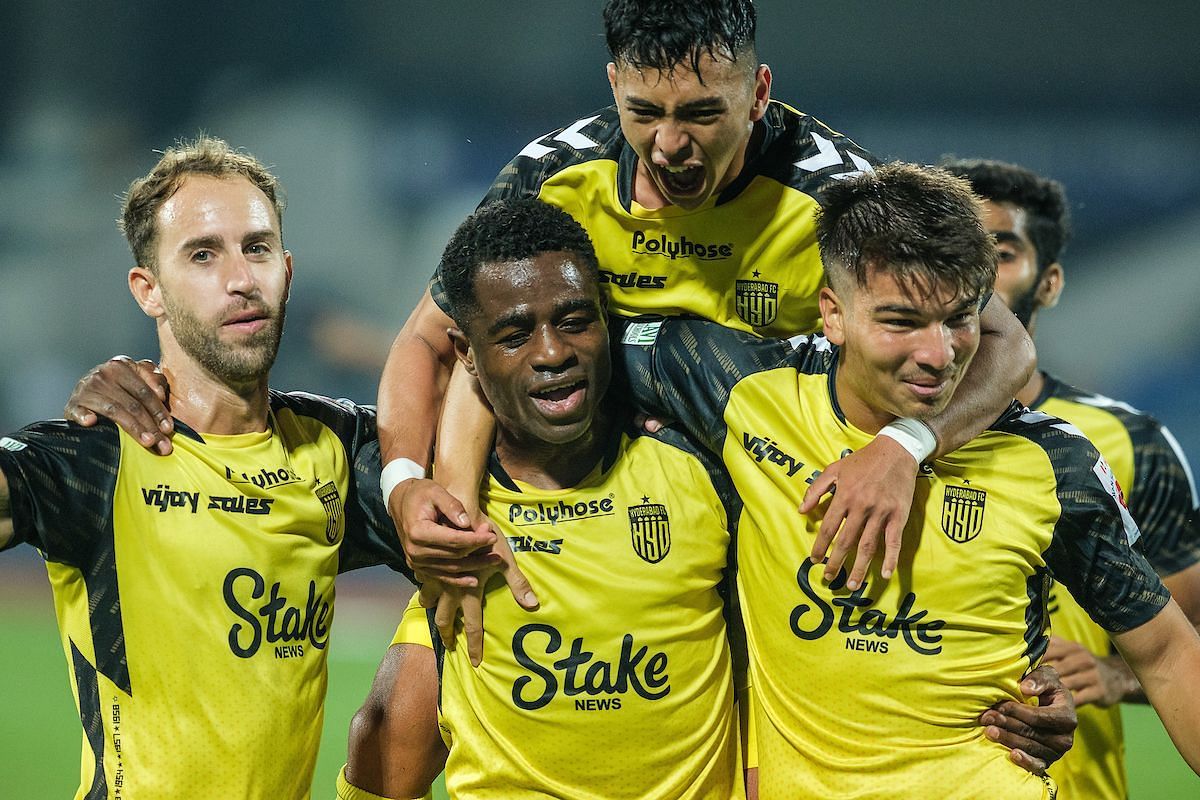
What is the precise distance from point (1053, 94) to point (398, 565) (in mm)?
10668

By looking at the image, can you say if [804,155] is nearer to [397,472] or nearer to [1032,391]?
[397,472]

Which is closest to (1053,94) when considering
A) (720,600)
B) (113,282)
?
(113,282)

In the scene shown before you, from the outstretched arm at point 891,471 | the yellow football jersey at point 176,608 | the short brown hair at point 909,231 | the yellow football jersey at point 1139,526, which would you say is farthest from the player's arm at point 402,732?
the yellow football jersey at point 1139,526

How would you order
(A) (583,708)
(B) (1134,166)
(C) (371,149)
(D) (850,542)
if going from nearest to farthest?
(D) (850,542) < (A) (583,708) < (B) (1134,166) < (C) (371,149)

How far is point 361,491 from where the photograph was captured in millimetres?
3492

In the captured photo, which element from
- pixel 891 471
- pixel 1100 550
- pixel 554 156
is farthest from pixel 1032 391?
pixel 554 156

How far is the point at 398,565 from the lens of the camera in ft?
11.9

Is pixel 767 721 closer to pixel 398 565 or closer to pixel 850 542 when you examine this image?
pixel 850 542

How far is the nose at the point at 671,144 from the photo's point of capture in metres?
3.12

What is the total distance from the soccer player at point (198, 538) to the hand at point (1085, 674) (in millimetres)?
2089

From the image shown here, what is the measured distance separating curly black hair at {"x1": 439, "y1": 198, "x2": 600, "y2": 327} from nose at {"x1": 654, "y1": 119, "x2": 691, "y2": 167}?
0.30 metres

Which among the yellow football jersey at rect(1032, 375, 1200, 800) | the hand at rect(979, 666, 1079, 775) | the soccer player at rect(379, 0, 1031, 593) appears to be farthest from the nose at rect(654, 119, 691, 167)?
the yellow football jersey at rect(1032, 375, 1200, 800)

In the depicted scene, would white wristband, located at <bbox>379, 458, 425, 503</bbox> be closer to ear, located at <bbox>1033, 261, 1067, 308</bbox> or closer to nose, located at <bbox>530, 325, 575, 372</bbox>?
nose, located at <bbox>530, 325, 575, 372</bbox>

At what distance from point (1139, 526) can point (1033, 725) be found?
1528mm
